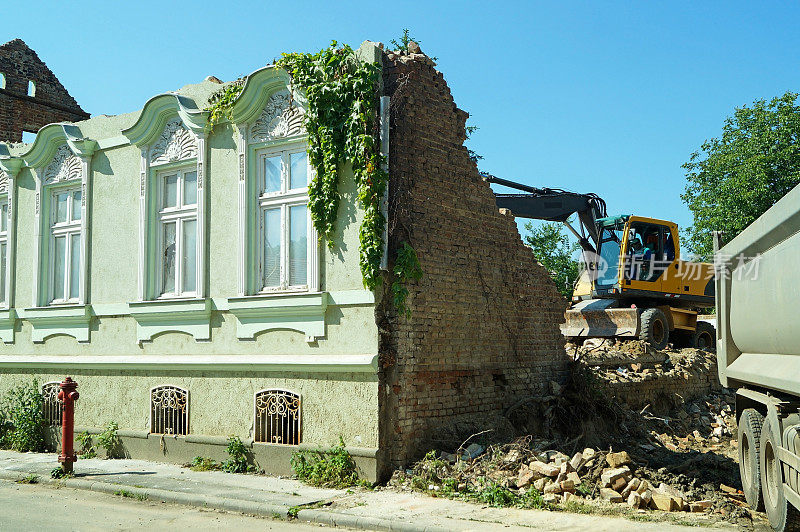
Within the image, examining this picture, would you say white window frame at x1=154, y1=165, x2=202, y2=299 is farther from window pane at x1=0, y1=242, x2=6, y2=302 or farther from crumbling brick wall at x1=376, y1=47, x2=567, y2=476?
window pane at x1=0, y1=242, x2=6, y2=302

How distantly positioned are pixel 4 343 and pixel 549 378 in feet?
33.4

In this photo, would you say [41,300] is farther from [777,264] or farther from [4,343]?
[777,264]

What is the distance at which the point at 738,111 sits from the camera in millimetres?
39719

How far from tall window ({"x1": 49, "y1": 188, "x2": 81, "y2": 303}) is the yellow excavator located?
9611 mm

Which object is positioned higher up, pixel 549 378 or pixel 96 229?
pixel 96 229

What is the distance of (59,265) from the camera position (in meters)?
14.4

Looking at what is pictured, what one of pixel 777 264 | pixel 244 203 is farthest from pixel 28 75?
pixel 777 264

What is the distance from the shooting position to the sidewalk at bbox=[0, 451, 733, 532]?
7676 millimetres

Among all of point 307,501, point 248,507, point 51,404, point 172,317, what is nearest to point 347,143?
point 172,317

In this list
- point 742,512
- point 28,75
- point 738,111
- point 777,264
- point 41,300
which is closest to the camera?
point 777,264

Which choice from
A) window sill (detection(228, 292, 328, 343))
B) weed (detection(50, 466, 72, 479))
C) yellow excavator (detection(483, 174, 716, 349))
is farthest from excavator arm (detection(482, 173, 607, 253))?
weed (detection(50, 466, 72, 479))

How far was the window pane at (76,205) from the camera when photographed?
14.2m

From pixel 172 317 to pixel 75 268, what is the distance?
3187 mm

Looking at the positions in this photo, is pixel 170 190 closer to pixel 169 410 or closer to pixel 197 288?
pixel 197 288
